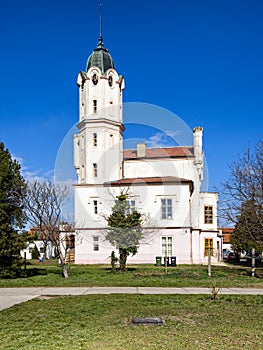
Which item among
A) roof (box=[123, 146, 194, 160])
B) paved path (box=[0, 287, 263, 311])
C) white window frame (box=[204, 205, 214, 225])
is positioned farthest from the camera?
roof (box=[123, 146, 194, 160])

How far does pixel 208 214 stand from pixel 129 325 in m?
36.2

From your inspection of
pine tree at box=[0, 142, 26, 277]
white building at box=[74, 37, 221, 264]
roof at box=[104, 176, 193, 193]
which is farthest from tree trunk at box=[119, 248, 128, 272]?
roof at box=[104, 176, 193, 193]

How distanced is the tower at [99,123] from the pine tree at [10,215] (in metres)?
17.2

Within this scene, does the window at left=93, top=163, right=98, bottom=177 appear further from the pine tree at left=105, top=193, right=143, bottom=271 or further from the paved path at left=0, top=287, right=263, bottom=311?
the paved path at left=0, top=287, right=263, bottom=311

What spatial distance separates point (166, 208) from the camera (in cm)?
3753

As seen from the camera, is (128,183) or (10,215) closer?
(10,215)

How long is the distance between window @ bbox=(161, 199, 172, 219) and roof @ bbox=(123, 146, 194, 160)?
8.81m

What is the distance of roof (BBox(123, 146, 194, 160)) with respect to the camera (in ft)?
148

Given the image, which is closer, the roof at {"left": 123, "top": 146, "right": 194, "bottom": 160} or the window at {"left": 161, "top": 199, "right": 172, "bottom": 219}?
the window at {"left": 161, "top": 199, "right": 172, "bottom": 219}

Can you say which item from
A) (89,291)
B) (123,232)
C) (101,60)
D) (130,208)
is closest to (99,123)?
(101,60)

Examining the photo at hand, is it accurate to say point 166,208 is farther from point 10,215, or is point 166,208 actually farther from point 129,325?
point 129,325

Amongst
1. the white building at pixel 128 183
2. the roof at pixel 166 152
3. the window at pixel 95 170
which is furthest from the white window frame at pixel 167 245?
the roof at pixel 166 152

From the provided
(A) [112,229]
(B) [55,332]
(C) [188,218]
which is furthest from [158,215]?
(B) [55,332]

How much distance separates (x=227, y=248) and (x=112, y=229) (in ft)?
164
